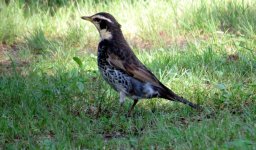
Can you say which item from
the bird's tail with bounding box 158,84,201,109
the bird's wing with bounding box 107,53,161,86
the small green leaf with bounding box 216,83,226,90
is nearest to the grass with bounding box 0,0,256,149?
the small green leaf with bounding box 216,83,226,90

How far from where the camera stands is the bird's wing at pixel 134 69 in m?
7.43

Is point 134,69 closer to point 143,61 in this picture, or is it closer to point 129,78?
point 129,78

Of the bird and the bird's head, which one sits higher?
the bird's head

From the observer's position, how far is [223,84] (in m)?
7.81

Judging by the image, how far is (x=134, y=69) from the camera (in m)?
7.48

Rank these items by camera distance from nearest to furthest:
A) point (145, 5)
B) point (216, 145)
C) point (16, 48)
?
point (216, 145) → point (16, 48) → point (145, 5)

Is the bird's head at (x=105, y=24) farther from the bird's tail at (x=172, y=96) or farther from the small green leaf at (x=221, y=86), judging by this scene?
the small green leaf at (x=221, y=86)

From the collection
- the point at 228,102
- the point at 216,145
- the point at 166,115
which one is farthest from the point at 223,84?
the point at 216,145

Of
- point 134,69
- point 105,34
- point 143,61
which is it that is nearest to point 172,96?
point 134,69

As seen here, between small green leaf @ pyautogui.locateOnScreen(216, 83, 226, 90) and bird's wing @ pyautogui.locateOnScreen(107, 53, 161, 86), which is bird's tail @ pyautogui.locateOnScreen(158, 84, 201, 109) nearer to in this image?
bird's wing @ pyautogui.locateOnScreen(107, 53, 161, 86)

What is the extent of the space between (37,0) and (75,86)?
4747mm

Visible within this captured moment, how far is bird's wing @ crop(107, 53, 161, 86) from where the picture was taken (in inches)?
293

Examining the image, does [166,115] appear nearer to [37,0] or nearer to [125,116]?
[125,116]

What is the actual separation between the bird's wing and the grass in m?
0.40
